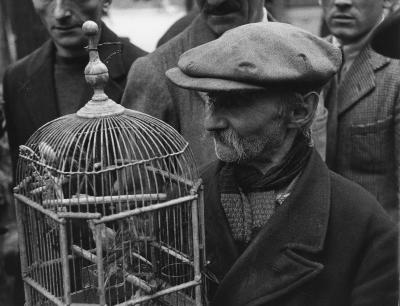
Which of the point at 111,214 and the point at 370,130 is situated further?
the point at 370,130

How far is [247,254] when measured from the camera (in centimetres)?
321

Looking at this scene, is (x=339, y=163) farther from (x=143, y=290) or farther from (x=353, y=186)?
(x=143, y=290)

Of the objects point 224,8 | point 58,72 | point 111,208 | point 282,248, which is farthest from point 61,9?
point 282,248

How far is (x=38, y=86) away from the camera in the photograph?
4883 millimetres

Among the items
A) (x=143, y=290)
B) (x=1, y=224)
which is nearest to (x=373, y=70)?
(x=143, y=290)

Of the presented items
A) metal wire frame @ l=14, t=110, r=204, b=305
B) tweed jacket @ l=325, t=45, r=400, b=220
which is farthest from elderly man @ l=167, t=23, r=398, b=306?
tweed jacket @ l=325, t=45, r=400, b=220

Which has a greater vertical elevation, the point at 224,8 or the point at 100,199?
the point at 224,8

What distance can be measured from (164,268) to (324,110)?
1.66 metres

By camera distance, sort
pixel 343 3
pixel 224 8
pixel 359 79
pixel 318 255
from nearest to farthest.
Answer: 1. pixel 318 255
2. pixel 224 8
3. pixel 359 79
4. pixel 343 3

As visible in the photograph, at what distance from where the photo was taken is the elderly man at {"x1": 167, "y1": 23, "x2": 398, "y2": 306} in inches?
122

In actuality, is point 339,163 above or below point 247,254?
below

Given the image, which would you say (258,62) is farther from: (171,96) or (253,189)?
(171,96)

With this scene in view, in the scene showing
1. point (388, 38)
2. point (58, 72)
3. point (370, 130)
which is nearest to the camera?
point (388, 38)

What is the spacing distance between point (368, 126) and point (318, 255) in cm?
172
